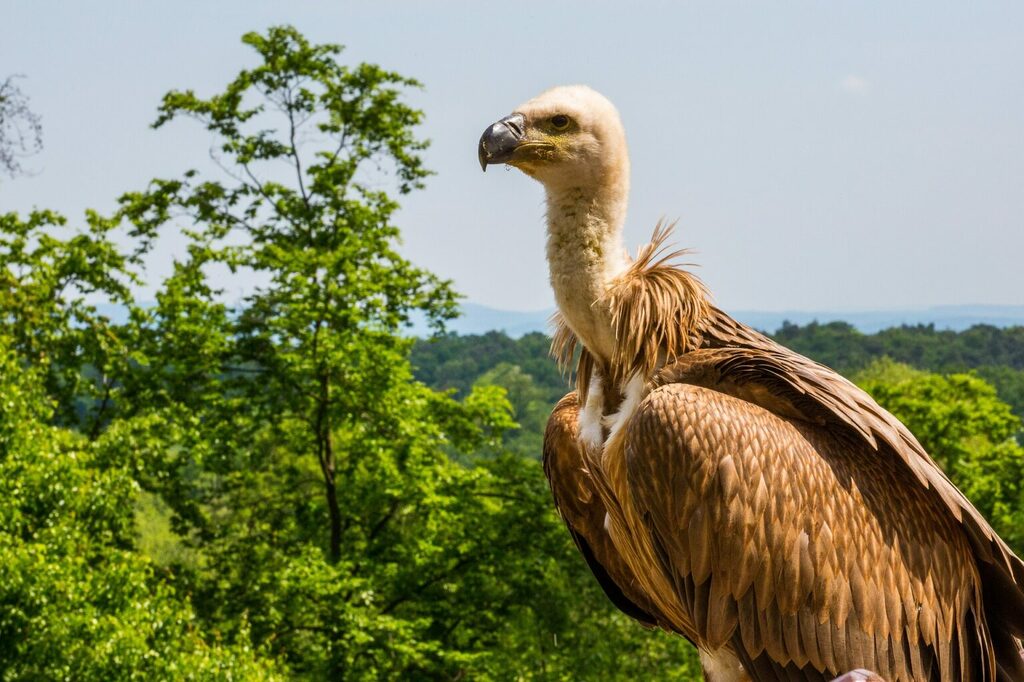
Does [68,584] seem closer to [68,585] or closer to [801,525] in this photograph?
[68,585]

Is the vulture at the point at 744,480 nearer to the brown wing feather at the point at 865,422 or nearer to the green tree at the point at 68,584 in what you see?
the brown wing feather at the point at 865,422

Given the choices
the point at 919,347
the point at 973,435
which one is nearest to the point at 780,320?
the point at 919,347

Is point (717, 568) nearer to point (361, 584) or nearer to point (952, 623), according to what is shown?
point (952, 623)

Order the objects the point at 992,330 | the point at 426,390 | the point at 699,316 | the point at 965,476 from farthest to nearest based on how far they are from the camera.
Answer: the point at 992,330
the point at 965,476
the point at 426,390
the point at 699,316

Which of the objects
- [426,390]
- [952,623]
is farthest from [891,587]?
[426,390]

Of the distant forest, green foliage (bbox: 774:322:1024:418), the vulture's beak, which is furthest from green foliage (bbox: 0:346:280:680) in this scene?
green foliage (bbox: 774:322:1024:418)

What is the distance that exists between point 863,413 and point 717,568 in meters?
0.70

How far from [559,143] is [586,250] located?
14.7 inches

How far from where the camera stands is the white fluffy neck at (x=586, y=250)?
3.79 meters

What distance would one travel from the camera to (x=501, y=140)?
3795mm

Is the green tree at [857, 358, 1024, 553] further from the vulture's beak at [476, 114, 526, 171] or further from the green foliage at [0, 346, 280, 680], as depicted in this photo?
the vulture's beak at [476, 114, 526, 171]

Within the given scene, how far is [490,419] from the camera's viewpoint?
795 inches

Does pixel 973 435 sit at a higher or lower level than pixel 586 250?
lower

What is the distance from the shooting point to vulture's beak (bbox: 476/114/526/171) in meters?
3.79
